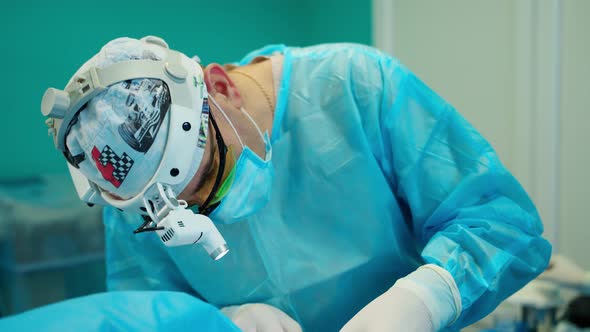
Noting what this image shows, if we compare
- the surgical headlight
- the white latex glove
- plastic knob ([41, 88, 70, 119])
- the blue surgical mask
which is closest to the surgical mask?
the blue surgical mask

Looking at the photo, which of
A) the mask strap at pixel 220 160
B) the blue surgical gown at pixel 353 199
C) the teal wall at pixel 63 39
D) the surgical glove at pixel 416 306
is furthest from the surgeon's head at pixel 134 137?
the teal wall at pixel 63 39

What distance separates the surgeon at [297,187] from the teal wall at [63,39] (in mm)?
1126

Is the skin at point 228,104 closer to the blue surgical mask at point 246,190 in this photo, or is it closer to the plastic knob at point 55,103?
the blue surgical mask at point 246,190

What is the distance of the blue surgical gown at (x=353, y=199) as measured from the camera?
0.97 meters

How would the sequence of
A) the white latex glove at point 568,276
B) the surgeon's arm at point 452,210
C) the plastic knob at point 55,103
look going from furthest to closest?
the white latex glove at point 568,276 → the surgeon's arm at point 452,210 → the plastic knob at point 55,103

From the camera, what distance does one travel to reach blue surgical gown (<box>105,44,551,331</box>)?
966 mm

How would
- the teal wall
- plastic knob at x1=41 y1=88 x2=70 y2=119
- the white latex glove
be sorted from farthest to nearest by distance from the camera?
the teal wall → the white latex glove → plastic knob at x1=41 y1=88 x2=70 y2=119

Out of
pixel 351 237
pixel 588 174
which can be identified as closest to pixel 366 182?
pixel 351 237

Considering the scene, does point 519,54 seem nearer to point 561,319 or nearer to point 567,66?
point 567,66

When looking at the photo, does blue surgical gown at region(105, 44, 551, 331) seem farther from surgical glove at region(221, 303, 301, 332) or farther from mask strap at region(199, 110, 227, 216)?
mask strap at region(199, 110, 227, 216)

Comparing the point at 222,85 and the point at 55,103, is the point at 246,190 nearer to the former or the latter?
the point at 222,85

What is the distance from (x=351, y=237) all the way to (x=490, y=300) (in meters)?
0.29

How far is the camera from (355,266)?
1.05 metres

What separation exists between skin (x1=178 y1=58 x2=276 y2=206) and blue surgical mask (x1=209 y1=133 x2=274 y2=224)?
3 centimetres
